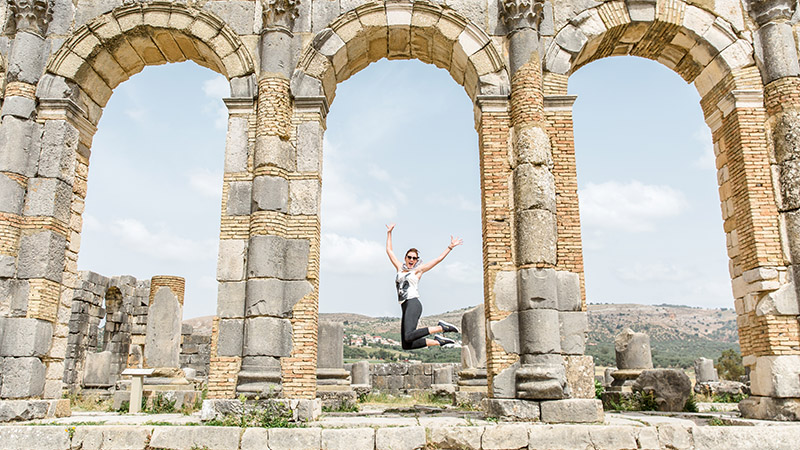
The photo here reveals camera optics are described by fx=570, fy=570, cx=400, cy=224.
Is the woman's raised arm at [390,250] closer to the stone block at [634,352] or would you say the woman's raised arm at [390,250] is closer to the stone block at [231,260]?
the stone block at [231,260]

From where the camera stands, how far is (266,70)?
337 inches

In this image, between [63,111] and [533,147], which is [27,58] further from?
[533,147]


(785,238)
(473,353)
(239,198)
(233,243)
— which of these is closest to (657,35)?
(785,238)

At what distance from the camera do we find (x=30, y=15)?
8.95m

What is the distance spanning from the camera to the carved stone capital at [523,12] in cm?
854

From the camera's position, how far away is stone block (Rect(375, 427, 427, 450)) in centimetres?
650

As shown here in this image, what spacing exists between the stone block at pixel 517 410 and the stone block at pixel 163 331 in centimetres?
818

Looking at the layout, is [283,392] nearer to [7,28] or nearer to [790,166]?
[7,28]

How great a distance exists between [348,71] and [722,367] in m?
26.1

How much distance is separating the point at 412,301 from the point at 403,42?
14.3ft

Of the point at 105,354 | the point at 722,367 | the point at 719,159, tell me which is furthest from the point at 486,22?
the point at 722,367

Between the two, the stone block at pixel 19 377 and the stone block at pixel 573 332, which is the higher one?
the stone block at pixel 573 332

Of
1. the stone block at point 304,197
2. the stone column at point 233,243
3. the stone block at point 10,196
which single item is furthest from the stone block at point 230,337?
the stone block at point 10,196

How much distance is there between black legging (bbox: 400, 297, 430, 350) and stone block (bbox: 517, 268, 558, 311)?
138 centimetres
